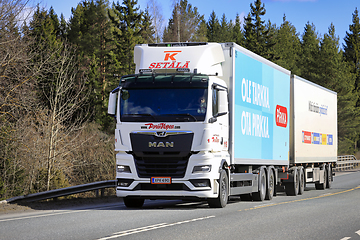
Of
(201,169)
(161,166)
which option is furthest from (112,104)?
(201,169)

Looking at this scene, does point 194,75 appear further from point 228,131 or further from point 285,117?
point 285,117

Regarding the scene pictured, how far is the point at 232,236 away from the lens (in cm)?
891

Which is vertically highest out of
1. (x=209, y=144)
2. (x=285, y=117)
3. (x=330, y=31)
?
(x=330, y=31)

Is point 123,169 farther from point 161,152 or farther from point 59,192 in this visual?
point 59,192

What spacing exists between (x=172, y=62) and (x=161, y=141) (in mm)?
2376

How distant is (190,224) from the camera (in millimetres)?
10352

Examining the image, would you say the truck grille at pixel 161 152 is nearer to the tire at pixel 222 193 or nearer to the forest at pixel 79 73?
the tire at pixel 222 193

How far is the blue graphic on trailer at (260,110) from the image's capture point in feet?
49.4

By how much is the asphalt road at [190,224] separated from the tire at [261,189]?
2.72 metres

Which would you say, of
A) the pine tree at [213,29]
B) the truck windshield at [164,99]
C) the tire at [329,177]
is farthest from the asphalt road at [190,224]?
the pine tree at [213,29]

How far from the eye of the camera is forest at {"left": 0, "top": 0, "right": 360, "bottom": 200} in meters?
20.1

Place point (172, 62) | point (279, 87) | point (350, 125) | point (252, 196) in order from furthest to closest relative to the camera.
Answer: point (350, 125)
point (279, 87)
point (252, 196)
point (172, 62)

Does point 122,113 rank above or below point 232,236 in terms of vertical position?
above

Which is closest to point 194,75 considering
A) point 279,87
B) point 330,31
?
point 279,87
